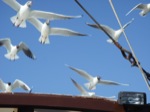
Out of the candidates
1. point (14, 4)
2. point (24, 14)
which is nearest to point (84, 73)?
point (24, 14)

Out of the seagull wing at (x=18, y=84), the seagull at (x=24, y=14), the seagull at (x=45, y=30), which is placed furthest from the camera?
the seagull wing at (x=18, y=84)

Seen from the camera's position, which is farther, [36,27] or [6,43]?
[6,43]

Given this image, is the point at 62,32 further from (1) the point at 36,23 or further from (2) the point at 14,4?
(2) the point at 14,4

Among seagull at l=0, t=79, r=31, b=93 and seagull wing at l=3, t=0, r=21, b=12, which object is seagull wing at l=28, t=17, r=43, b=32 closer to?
seagull wing at l=3, t=0, r=21, b=12

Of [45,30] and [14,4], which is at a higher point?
[14,4]

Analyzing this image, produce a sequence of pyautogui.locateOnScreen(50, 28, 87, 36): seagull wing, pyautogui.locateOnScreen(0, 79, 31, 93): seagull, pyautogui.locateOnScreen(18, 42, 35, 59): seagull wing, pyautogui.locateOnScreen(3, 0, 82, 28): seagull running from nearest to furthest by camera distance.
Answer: pyautogui.locateOnScreen(50, 28, 87, 36): seagull wing → pyautogui.locateOnScreen(18, 42, 35, 59): seagull wing → pyautogui.locateOnScreen(3, 0, 82, 28): seagull → pyautogui.locateOnScreen(0, 79, 31, 93): seagull

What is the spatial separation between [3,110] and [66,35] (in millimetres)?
7536

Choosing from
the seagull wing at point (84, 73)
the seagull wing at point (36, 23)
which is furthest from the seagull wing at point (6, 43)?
the seagull wing at point (84, 73)

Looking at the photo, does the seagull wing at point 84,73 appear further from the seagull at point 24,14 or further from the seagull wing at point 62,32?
the seagull at point 24,14

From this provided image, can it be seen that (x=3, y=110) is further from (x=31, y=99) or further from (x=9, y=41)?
(x=9, y=41)

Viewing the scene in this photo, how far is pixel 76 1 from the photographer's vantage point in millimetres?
2678

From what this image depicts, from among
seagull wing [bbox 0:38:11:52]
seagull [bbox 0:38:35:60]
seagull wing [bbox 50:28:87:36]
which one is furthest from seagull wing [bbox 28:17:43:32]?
seagull wing [bbox 0:38:11:52]

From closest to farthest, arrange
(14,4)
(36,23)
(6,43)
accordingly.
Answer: (14,4), (36,23), (6,43)

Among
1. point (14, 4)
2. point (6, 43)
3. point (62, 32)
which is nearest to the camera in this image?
point (62, 32)
